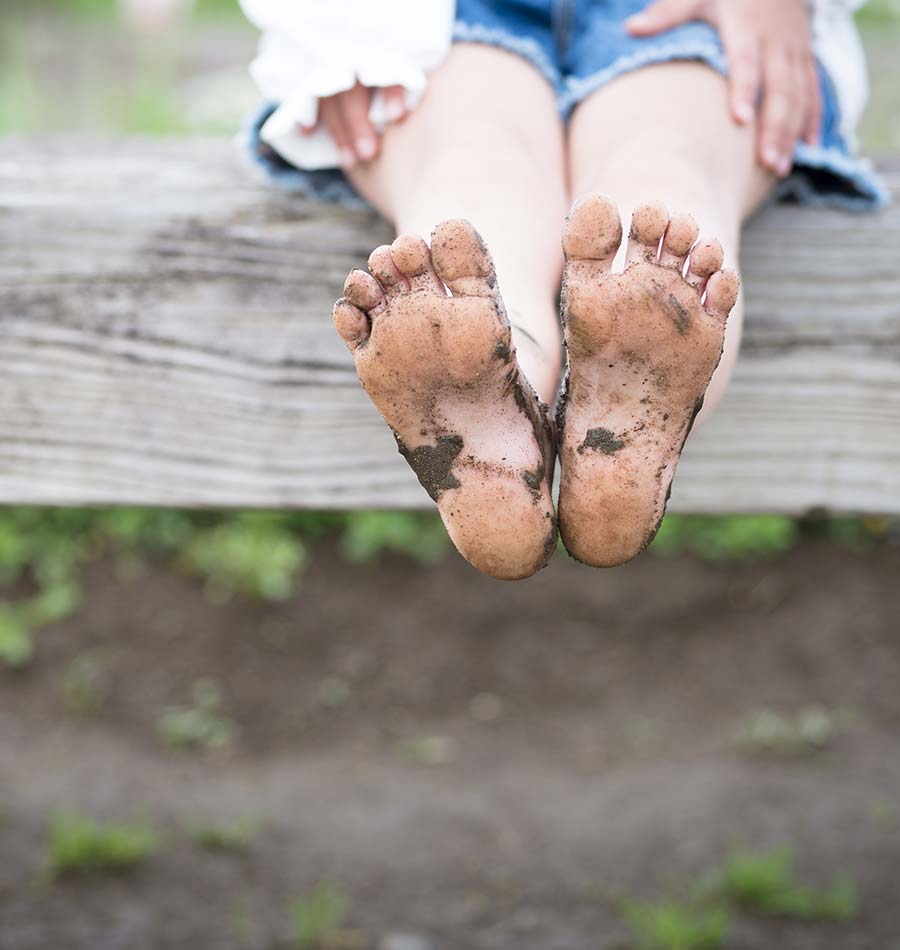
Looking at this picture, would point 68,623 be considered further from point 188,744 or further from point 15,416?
point 15,416

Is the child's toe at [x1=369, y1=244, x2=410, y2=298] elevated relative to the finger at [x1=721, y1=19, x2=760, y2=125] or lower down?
elevated

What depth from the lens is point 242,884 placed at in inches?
89.7

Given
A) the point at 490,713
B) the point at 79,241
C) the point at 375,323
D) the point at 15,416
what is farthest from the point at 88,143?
the point at 490,713

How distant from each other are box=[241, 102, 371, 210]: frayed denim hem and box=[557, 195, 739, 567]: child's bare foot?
52cm

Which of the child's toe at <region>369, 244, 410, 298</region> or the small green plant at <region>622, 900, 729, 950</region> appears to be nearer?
the child's toe at <region>369, 244, 410, 298</region>

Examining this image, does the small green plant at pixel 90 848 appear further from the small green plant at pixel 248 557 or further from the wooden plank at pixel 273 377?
the wooden plank at pixel 273 377

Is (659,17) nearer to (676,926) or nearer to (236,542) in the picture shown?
(676,926)

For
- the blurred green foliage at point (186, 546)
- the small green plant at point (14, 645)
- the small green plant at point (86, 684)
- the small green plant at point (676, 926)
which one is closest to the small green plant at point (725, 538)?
the blurred green foliage at point (186, 546)

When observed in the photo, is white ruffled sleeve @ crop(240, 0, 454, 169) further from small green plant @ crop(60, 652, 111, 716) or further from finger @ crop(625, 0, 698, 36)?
small green plant @ crop(60, 652, 111, 716)

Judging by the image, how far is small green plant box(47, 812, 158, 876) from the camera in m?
2.25

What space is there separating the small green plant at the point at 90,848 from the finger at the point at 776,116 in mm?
1639

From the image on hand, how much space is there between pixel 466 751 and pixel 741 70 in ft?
5.46

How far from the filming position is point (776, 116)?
4.38ft

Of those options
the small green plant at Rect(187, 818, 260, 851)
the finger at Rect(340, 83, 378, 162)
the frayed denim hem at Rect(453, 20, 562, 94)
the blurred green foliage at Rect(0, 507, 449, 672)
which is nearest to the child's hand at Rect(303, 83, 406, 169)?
the finger at Rect(340, 83, 378, 162)
